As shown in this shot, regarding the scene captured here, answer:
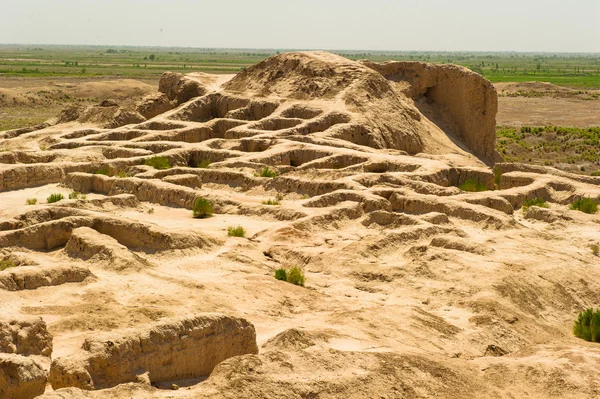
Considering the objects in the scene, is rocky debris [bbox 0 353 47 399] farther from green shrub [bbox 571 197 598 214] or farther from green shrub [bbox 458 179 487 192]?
green shrub [bbox 458 179 487 192]

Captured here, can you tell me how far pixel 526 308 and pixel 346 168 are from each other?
29.9ft

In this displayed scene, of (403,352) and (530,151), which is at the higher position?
(403,352)

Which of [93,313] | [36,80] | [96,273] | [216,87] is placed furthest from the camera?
[36,80]

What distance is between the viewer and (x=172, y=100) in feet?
106

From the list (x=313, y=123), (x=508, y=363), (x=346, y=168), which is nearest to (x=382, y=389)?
(x=508, y=363)

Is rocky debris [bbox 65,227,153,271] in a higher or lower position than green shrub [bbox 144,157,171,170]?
higher

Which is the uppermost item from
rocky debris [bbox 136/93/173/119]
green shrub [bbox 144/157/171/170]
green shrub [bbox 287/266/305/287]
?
rocky debris [bbox 136/93/173/119]

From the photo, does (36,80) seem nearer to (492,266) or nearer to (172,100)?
(172,100)

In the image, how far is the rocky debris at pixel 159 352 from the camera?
7660 millimetres

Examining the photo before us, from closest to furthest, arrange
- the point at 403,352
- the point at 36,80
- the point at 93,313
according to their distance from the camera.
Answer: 1. the point at 403,352
2. the point at 93,313
3. the point at 36,80

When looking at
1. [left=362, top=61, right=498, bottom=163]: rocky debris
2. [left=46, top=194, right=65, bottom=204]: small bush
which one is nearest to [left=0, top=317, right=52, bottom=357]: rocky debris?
[left=46, top=194, right=65, bottom=204]: small bush

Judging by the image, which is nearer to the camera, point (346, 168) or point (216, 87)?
point (346, 168)

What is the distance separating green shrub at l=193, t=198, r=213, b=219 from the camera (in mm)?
17219

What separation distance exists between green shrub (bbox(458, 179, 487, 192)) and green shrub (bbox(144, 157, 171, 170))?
7.70 metres
